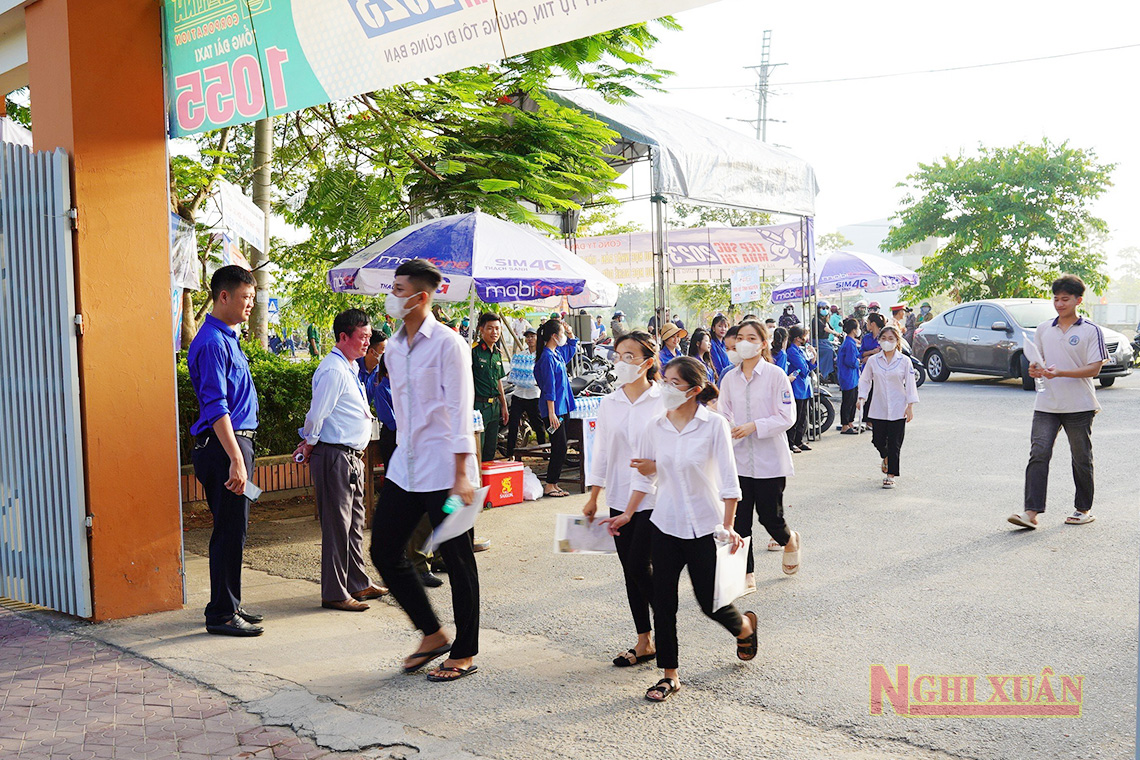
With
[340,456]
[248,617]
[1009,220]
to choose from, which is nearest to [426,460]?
[340,456]

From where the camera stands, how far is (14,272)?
19.5ft

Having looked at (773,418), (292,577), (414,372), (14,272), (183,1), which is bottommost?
(292,577)

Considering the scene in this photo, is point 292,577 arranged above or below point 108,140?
below

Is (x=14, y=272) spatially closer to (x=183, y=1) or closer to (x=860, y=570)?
(x=183, y=1)

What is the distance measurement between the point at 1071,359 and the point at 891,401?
7.95ft

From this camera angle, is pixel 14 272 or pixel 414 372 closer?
pixel 414 372

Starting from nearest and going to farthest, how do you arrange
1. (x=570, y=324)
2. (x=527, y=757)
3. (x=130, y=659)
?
1. (x=527, y=757)
2. (x=130, y=659)
3. (x=570, y=324)

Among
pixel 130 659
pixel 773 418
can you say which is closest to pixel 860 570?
pixel 773 418

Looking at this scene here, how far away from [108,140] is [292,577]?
10.6 feet

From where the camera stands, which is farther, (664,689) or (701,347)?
(701,347)

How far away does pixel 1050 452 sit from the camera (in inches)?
301

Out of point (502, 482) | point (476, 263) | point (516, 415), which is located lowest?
point (502, 482)

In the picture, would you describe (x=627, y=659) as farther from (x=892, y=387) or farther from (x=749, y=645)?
(x=892, y=387)

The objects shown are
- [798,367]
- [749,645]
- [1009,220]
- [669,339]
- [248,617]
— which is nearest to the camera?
[749,645]
